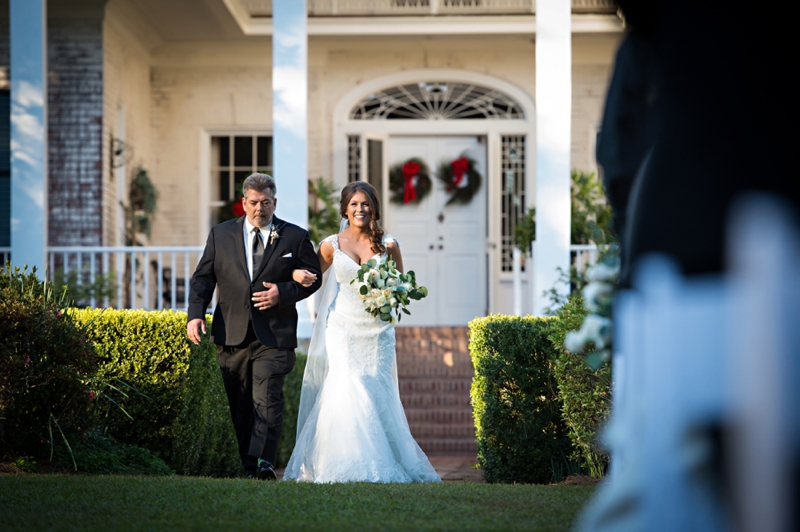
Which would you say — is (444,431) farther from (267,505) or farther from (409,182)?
(267,505)

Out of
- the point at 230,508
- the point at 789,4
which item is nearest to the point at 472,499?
the point at 230,508

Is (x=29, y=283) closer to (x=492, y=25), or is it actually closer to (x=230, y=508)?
(x=230, y=508)

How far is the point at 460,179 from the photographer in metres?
13.7

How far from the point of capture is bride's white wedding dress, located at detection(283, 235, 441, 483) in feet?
19.7

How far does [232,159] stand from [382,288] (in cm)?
813

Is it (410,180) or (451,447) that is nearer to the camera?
(451,447)

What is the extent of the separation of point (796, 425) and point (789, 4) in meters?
0.86

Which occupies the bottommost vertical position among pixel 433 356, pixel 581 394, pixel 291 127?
pixel 433 356

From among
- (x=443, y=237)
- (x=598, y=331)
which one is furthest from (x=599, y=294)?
(x=443, y=237)

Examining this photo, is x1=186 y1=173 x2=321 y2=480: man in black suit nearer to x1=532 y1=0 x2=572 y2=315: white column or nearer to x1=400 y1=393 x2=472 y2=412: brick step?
x1=532 y1=0 x2=572 y2=315: white column

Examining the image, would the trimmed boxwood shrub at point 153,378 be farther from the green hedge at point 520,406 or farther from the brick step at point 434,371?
the brick step at point 434,371

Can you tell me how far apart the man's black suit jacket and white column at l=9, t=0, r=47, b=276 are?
456 cm

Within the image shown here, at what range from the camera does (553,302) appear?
937 cm

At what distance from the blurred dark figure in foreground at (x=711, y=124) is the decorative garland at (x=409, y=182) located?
1175 centimetres
